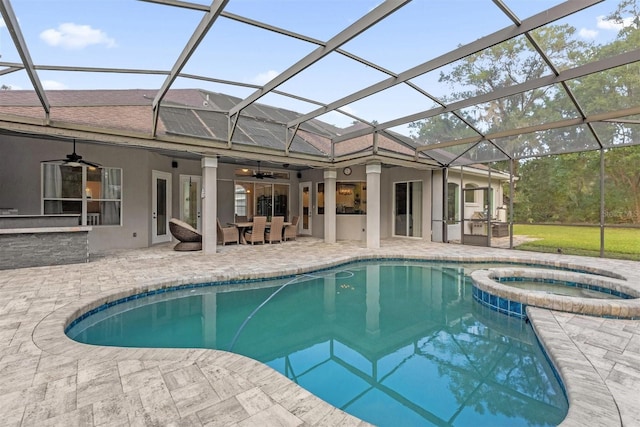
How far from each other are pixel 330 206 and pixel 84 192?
7394 mm

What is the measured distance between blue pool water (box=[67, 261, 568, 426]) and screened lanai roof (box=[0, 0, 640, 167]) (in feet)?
12.6

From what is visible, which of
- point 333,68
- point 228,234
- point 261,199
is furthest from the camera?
point 261,199

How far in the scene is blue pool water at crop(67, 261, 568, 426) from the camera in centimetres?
260

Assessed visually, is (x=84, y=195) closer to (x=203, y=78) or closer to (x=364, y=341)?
(x=203, y=78)

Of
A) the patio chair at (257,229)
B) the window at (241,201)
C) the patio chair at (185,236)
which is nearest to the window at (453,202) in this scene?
the patio chair at (257,229)

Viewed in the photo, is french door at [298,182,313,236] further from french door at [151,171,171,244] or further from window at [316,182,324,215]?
french door at [151,171,171,244]

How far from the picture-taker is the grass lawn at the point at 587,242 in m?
9.32

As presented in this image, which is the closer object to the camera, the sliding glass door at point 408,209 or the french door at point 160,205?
the french door at point 160,205

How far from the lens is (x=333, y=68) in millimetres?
5762

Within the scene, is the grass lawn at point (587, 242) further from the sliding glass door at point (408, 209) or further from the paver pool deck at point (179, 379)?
the paver pool deck at point (179, 379)

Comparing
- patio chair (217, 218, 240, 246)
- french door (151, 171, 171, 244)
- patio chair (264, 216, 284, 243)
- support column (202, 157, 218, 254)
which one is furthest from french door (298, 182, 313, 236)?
support column (202, 157, 218, 254)

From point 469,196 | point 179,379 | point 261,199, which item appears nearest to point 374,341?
point 179,379

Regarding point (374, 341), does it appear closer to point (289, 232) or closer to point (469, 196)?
point (289, 232)

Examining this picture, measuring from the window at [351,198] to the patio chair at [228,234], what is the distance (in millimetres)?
4177
